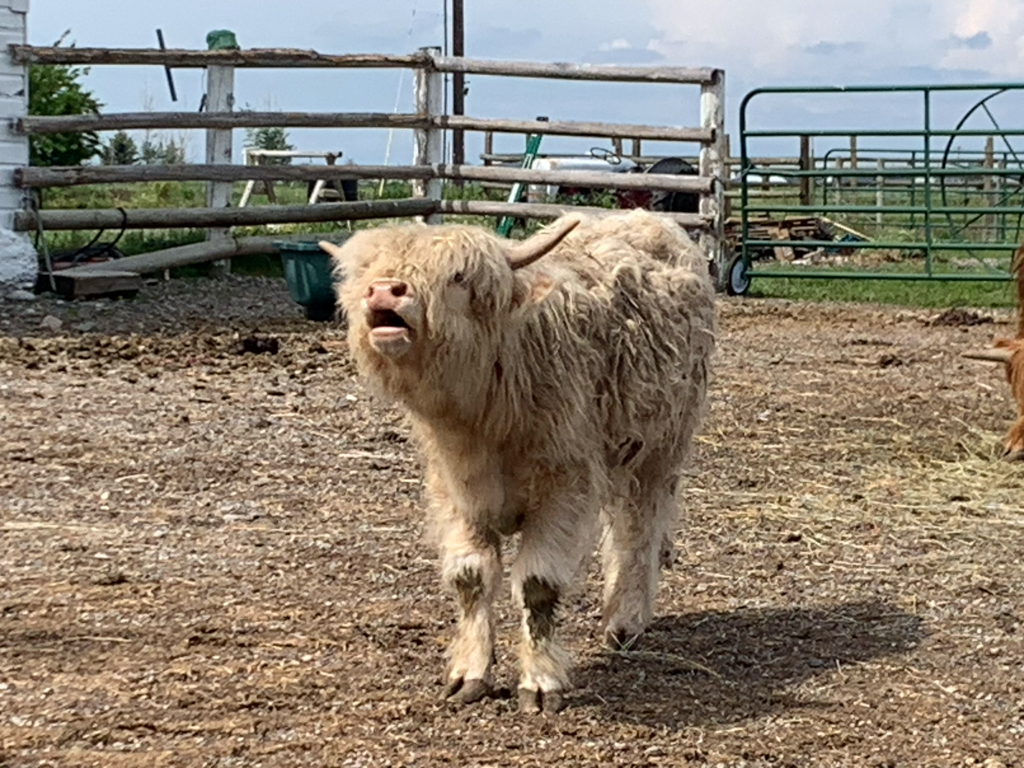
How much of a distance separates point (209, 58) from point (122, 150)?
251 inches

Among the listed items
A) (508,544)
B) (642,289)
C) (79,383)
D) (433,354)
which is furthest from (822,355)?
(433,354)

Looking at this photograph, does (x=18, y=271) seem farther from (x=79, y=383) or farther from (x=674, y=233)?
(x=674, y=233)

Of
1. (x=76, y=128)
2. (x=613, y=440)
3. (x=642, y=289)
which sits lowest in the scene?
(x=613, y=440)

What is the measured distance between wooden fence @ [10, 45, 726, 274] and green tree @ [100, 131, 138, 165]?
15.8ft

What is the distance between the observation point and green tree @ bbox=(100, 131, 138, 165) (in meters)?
20.9

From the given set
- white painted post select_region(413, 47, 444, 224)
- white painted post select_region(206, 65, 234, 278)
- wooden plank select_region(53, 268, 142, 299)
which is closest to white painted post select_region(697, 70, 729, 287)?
white painted post select_region(413, 47, 444, 224)

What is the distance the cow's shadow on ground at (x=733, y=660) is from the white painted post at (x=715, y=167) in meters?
11.0

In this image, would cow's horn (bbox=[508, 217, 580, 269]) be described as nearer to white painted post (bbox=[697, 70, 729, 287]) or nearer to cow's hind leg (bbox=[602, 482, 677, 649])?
cow's hind leg (bbox=[602, 482, 677, 649])

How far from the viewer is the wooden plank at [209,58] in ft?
48.7

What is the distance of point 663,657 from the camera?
5.63 metres

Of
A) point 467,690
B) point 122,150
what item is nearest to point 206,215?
point 122,150

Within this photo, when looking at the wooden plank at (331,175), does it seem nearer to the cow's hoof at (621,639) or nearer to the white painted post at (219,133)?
the white painted post at (219,133)

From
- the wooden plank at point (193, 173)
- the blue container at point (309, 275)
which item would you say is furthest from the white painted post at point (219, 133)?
the blue container at point (309, 275)

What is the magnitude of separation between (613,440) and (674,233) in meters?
1.01
